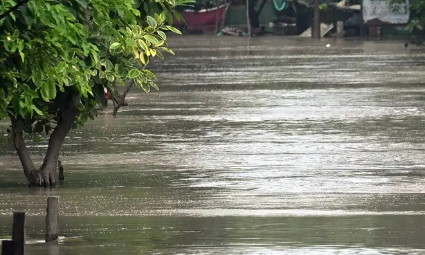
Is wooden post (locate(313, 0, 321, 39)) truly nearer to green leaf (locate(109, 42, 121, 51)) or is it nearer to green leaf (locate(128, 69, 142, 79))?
green leaf (locate(128, 69, 142, 79))

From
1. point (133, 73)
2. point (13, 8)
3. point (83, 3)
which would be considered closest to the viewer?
point (13, 8)

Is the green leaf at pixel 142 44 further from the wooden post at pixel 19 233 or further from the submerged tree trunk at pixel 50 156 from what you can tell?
the wooden post at pixel 19 233

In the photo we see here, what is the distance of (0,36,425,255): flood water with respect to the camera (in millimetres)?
11742

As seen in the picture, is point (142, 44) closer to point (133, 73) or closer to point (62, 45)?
point (133, 73)

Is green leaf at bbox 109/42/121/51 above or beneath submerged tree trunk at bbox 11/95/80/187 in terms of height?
above

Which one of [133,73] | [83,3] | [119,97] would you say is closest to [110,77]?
[133,73]

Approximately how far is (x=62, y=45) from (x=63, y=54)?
0.10m

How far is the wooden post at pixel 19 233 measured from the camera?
10125 millimetres

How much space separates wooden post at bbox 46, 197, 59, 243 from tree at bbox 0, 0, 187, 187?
0.82 metres

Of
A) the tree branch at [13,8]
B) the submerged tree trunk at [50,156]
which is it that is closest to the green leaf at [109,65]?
the submerged tree trunk at [50,156]

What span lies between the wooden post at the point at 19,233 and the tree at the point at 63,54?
38.4 inches

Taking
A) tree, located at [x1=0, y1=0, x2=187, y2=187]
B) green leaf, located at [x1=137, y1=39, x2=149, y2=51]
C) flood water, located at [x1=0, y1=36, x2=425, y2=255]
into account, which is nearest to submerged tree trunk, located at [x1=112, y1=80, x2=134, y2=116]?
flood water, located at [x1=0, y1=36, x2=425, y2=255]

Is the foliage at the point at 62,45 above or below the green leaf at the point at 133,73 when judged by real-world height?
above

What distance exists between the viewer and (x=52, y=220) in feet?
37.8
